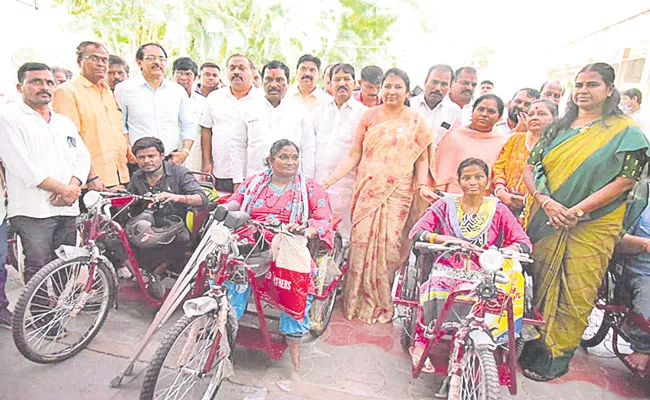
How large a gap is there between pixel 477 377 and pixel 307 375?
3.87 feet

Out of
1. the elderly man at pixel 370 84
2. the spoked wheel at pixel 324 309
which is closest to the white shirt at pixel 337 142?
the elderly man at pixel 370 84

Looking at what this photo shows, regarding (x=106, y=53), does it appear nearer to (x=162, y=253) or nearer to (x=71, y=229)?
(x=71, y=229)

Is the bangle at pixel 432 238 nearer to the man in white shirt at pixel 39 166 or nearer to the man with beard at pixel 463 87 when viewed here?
the man with beard at pixel 463 87

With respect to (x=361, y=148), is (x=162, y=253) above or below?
below

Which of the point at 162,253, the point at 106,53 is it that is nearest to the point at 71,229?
the point at 162,253

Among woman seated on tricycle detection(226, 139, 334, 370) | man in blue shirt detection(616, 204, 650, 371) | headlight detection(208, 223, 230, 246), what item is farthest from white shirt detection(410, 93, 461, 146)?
headlight detection(208, 223, 230, 246)

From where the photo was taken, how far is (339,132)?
4.22 metres

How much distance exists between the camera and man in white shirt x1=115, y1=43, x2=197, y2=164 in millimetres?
4070

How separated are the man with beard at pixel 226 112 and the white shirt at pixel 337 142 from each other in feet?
2.25

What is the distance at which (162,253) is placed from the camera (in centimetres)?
347

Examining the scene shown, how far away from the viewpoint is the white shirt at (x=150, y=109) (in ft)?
13.4

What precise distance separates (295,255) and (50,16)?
430 inches

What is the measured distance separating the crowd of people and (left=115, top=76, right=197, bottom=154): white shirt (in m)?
0.01

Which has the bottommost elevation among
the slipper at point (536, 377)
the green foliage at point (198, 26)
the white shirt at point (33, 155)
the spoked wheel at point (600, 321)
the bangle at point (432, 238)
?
the slipper at point (536, 377)
